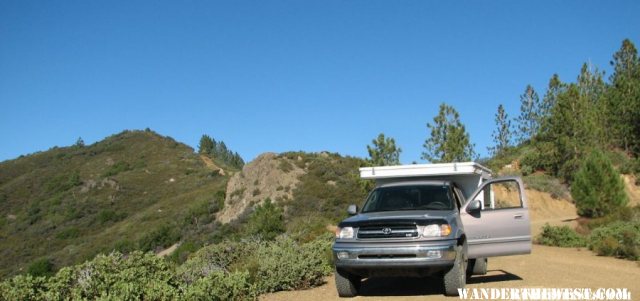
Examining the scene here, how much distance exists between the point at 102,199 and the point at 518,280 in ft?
243

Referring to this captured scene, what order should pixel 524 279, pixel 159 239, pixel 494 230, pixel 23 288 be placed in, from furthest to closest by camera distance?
1. pixel 159 239
2. pixel 524 279
3. pixel 494 230
4. pixel 23 288

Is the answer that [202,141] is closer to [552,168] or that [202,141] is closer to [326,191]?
[326,191]

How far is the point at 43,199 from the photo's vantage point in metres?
79.4

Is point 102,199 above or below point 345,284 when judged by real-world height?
above

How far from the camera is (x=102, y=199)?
7594 centimetres

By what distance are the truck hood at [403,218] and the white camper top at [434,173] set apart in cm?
142

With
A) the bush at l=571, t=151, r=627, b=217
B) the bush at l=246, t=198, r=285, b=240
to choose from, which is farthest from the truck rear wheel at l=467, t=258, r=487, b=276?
the bush at l=246, t=198, r=285, b=240

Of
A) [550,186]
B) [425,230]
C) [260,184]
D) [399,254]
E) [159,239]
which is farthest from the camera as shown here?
[260,184]

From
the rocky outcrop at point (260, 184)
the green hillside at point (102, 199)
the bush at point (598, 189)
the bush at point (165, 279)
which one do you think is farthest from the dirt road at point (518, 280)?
the green hillside at point (102, 199)

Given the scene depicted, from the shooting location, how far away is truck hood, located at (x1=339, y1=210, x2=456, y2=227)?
25.6 ft

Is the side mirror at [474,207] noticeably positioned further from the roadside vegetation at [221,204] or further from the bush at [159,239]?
the bush at [159,239]

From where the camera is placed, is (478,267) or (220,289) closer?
(220,289)

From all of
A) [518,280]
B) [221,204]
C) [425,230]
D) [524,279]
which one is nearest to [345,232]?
[425,230]

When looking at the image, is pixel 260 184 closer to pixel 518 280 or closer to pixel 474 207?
pixel 518 280
